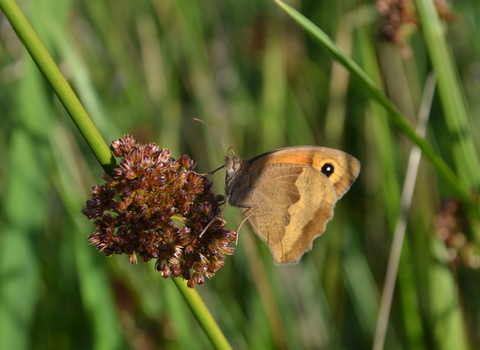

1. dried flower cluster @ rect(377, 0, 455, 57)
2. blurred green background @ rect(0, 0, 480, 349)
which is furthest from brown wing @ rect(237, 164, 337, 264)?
dried flower cluster @ rect(377, 0, 455, 57)

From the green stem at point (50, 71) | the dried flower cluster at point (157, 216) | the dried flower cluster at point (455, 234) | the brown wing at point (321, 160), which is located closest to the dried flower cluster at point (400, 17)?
the brown wing at point (321, 160)

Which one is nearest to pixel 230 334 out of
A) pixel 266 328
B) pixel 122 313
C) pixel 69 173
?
pixel 266 328

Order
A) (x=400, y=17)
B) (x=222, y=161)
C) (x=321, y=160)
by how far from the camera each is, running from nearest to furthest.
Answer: (x=400, y=17) → (x=321, y=160) → (x=222, y=161)

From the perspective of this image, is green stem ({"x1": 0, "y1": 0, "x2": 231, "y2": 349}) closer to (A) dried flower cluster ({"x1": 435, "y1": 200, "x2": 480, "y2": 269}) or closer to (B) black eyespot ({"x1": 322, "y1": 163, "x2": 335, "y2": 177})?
(B) black eyespot ({"x1": 322, "y1": 163, "x2": 335, "y2": 177})

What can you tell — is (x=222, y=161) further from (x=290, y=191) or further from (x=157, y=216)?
(x=157, y=216)

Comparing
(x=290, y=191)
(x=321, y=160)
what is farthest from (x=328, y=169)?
(x=290, y=191)

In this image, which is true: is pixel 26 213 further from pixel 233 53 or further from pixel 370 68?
pixel 233 53

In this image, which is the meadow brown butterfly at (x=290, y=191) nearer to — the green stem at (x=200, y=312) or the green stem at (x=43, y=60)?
the green stem at (x=200, y=312)
